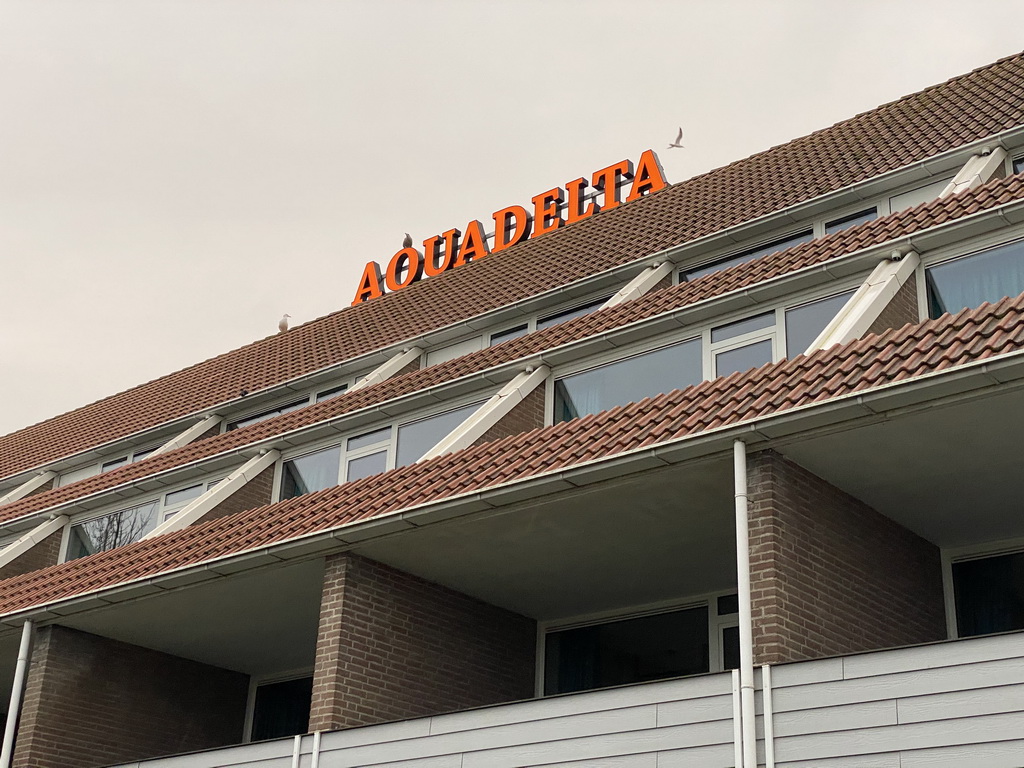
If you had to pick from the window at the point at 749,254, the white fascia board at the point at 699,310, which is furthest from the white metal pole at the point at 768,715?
the window at the point at 749,254

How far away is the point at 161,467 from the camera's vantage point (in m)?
19.0

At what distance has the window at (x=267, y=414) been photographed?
821 inches

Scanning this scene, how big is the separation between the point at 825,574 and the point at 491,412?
490cm

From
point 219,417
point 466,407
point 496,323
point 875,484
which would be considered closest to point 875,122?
point 496,323

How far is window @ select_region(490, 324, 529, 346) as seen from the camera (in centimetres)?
1905

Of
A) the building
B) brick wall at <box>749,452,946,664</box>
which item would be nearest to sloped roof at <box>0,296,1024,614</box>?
the building

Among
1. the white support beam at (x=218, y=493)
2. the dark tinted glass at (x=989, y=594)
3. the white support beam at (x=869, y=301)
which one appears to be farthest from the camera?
the white support beam at (x=218, y=493)

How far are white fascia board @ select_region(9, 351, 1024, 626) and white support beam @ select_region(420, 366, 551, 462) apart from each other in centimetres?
152

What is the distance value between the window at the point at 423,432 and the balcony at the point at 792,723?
186 inches

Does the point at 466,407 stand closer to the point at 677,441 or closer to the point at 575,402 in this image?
the point at 575,402

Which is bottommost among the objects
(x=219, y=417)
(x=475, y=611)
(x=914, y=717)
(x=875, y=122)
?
(x=914, y=717)

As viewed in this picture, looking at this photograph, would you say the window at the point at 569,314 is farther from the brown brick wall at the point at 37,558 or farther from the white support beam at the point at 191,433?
the brown brick wall at the point at 37,558

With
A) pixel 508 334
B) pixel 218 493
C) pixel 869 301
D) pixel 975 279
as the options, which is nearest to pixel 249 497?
pixel 218 493

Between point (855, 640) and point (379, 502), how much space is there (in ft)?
15.7
